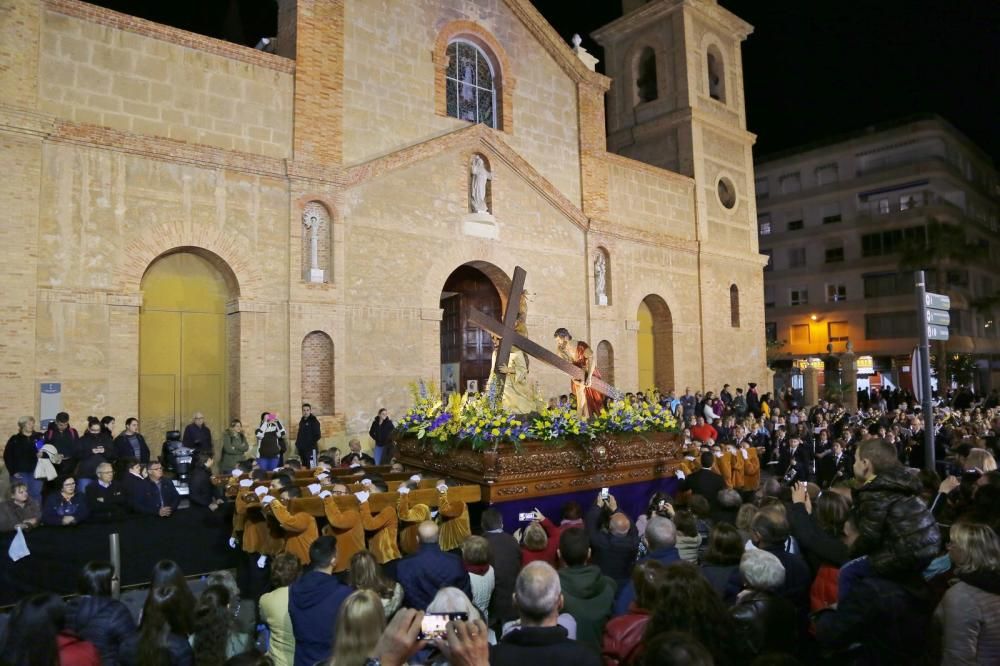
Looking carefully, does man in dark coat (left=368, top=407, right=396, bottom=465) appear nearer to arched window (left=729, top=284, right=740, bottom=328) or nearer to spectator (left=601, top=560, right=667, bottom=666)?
spectator (left=601, top=560, right=667, bottom=666)

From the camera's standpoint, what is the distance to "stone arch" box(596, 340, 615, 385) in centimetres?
2153

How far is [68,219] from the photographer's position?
42.7 ft

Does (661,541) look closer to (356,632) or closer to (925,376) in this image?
(356,632)

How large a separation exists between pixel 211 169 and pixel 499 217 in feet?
24.6

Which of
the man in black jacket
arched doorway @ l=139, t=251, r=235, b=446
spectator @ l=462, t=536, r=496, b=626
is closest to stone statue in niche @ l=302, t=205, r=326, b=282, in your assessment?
arched doorway @ l=139, t=251, r=235, b=446

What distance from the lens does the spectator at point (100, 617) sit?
167 inches

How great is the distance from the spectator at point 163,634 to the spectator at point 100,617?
64 millimetres

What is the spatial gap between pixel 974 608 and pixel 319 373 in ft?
45.6

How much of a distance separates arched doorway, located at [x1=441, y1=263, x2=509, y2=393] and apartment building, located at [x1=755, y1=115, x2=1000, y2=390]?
2166 cm

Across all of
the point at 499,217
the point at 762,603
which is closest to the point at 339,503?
the point at 762,603

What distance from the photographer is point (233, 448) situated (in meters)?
13.3

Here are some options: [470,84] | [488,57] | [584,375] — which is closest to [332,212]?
[470,84]

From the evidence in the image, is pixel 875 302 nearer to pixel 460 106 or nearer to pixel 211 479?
pixel 460 106

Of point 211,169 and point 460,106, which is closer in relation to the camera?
point 211,169
